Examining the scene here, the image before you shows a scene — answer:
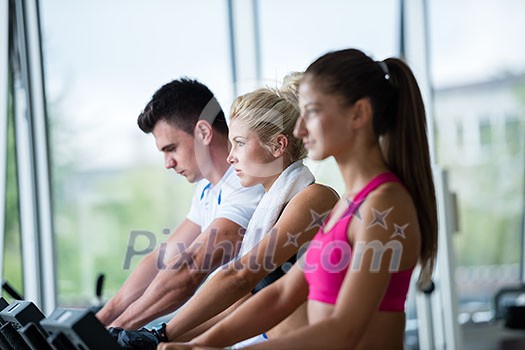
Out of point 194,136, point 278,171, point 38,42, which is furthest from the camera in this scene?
point 38,42

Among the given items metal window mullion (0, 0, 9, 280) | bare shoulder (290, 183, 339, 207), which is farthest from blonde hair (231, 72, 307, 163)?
metal window mullion (0, 0, 9, 280)

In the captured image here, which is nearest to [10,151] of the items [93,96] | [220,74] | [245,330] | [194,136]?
[93,96]

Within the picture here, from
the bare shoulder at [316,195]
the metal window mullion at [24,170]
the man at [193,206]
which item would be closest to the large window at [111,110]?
the metal window mullion at [24,170]

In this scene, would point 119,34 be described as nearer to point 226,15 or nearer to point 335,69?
point 226,15

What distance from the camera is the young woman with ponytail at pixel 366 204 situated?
1.32m

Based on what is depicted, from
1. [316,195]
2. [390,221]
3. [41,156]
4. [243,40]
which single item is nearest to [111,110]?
[41,156]

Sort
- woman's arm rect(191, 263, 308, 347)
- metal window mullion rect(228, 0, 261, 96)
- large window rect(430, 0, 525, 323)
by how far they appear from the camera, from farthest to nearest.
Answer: large window rect(430, 0, 525, 323), metal window mullion rect(228, 0, 261, 96), woman's arm rect(191, 263, 308, 347)

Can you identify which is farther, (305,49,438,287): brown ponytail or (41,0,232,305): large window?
(41,0,232,305): large window

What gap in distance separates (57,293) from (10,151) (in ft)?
2.49

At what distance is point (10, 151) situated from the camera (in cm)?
408

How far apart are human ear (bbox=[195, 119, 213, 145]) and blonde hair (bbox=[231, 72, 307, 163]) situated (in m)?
0.34

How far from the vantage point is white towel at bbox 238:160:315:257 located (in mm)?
1965

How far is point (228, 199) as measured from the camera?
2.21m

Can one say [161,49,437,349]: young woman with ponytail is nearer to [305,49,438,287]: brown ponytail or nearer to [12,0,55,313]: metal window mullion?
[305,49,438,287]: brown ponytail
